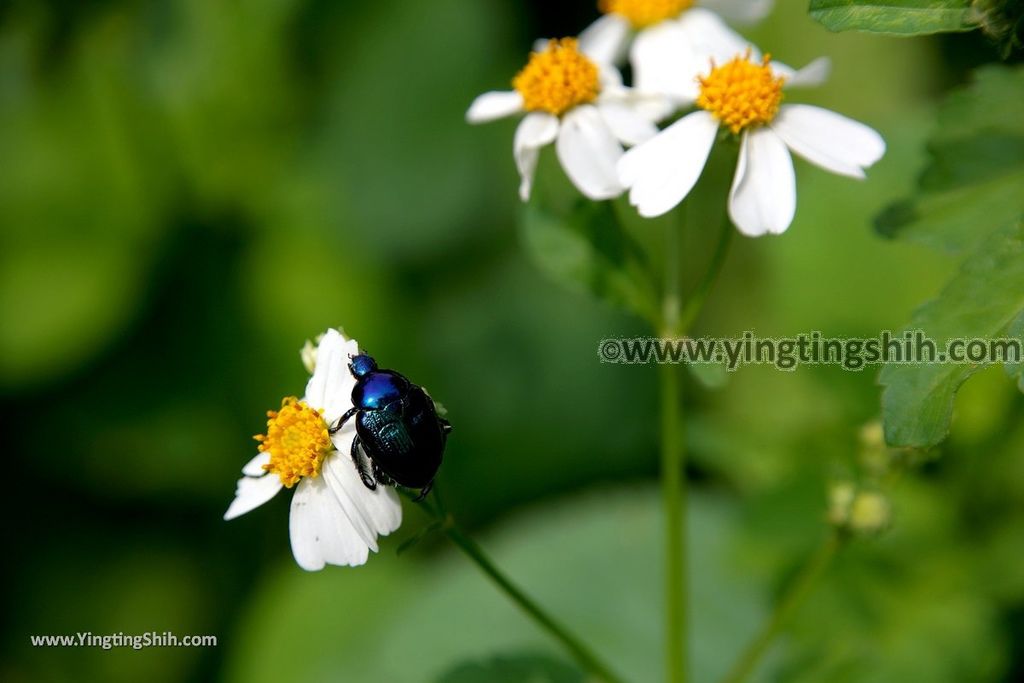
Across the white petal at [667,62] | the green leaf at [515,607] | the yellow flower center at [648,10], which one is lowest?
the green leaf at [515,607]

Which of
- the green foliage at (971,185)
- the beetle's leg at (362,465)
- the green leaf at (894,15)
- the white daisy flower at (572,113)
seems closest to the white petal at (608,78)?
the white daisy flower at (572,113)

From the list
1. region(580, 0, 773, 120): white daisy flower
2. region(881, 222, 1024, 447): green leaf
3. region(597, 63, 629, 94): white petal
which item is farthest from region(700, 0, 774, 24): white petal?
region(881, 222, 1024, 447): green leaf

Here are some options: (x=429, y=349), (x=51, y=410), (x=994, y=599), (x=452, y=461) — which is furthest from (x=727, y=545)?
(x=51, y=410)

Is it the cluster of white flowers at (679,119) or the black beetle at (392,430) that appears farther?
the cluster of white flowers at (679,119)

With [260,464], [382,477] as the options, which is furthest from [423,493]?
[260,464]

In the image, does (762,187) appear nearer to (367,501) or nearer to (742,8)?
(742,8)

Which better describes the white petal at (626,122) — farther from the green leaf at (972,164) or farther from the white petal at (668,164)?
the green leaf at (972,164)

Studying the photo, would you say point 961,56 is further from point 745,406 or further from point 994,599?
point 994,599
